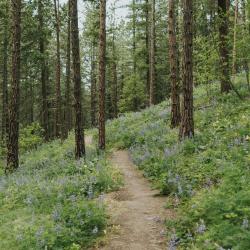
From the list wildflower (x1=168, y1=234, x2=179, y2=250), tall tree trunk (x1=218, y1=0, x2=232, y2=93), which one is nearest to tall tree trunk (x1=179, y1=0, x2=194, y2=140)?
tall tree trunk (x1=218, y1=0, x2=232, y2=93)

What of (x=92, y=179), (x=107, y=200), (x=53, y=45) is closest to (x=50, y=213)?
(x=107, y=200)

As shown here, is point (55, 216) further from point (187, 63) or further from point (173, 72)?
point (173, 72)

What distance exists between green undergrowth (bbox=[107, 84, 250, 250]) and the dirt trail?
0.29 meters

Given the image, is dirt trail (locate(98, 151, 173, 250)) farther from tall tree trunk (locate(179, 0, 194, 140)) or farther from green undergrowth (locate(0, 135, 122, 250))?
tall tree trunk (locate(179, 0, 194, 140))

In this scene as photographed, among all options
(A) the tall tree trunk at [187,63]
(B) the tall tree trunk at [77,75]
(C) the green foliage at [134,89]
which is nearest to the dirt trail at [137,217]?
(A) the tall tree trunk at [187,63]

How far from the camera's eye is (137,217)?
354 inches

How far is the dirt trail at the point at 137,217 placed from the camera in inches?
305

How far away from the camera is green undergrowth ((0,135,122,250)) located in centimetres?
781

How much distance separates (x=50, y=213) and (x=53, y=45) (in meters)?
36.3

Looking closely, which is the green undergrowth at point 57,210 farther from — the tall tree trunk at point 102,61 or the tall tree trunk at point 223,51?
the tall tree trunk at point 223,51

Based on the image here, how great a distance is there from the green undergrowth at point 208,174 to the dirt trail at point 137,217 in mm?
287

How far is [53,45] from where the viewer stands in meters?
43.6

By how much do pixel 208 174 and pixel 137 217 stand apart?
214 cm

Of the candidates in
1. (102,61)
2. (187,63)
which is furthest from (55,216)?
(102,61)
